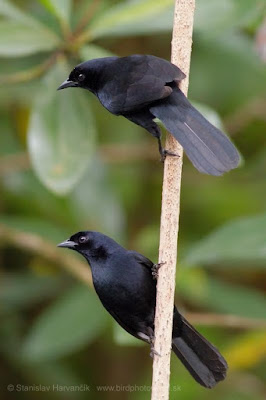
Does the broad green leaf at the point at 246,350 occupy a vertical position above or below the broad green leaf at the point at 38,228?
below

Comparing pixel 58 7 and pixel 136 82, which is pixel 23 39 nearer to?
pixel 58 7

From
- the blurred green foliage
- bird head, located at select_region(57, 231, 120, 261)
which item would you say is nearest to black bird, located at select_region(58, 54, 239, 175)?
bird head, located at select_region(57, 231, 120, 261)

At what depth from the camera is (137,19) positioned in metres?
3.32

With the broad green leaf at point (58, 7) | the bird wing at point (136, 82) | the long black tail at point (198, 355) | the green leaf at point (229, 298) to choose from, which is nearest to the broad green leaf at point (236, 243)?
the long black tail at point (198, 355)

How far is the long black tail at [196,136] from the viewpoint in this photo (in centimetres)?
224

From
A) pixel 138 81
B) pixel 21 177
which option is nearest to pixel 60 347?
pixel 21 177

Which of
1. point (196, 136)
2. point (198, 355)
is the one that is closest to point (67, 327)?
point (198, 355)

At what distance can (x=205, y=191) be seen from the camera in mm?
4574

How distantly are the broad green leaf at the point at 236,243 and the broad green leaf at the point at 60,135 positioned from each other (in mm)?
493

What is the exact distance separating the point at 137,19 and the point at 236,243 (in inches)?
33.4

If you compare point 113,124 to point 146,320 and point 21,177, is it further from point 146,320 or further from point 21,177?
point 146,320

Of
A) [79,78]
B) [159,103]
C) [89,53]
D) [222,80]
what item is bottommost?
[159,103]

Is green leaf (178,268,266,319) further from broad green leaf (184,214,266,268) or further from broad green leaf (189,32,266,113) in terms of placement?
broad green leaf (189,32,266,113)

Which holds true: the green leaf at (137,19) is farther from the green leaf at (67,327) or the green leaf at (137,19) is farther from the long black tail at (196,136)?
the green leaf at (67,327)
